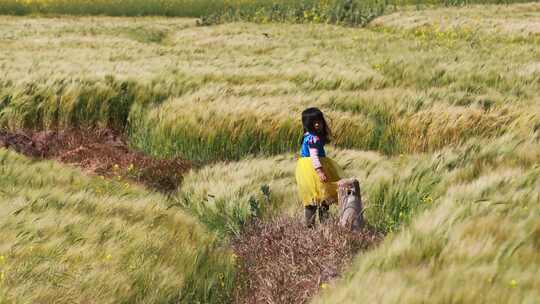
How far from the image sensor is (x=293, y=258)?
3.53 meters

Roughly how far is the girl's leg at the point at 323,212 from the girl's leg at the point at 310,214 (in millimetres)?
A: 55

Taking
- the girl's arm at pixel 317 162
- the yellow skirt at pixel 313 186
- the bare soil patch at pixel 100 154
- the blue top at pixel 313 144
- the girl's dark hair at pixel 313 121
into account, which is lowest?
the bare soil patch at pixel 100 154

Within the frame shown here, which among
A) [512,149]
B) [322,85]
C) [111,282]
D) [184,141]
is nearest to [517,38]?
[322,85]

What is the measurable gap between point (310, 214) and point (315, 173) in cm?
30

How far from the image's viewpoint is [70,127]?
7.69 m

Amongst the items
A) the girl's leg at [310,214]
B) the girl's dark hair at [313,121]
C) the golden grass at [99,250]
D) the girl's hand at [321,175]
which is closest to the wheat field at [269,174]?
the golden grass at [99,250]

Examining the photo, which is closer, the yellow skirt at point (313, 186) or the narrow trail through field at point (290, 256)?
the narrow trail through field at point (290, 256)

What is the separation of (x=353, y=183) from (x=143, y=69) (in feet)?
20.0

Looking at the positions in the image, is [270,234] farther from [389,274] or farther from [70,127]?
[70,127]

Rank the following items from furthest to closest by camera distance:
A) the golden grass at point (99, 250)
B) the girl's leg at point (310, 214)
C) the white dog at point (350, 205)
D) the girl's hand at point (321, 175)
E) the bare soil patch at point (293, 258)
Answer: the girl's hand at point (321, 175) → the girl's leg at point (310, 214) → the white dog at point (350, 205) → the bare soil patch at point (293, 258) → the golden grass at point (99, 250)

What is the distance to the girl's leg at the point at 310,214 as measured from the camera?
4.14m

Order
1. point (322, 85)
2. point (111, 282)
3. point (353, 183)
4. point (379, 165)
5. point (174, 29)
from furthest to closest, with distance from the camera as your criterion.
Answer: point (174, 29) < point (322, 85) < point (379, 165) < point (353, 183) < point (111, 282)

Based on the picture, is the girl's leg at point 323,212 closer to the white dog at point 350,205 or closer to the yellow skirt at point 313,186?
the yellow skirt at point 313,186

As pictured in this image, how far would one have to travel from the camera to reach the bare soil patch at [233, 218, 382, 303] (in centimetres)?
330
